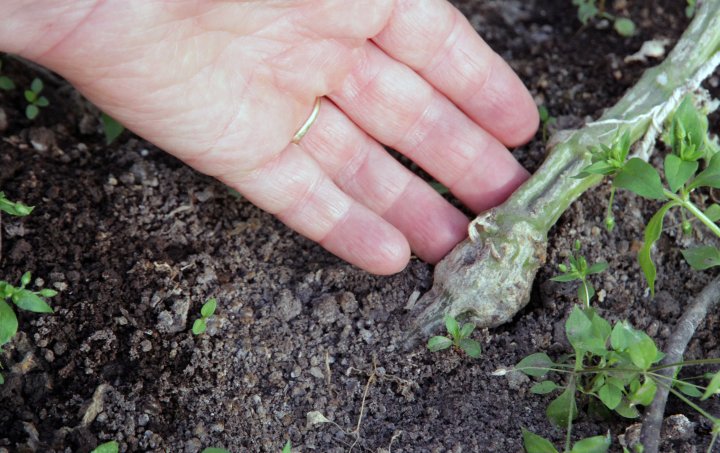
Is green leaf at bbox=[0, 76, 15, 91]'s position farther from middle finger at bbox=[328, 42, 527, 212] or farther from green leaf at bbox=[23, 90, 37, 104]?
middle finger at bbox=[328, 42, 527, 212]

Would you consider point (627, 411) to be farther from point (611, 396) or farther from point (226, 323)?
point (226, 323)

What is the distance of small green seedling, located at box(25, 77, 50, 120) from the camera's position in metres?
2.77

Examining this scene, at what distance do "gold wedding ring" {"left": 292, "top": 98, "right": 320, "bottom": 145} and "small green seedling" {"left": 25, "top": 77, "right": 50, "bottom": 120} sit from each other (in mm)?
911

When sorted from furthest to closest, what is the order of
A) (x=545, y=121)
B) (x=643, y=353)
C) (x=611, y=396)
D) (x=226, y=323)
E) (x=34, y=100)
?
(x=545, y=121), (x=34, y=100), (x=226, y=323), (x=611, y=396), (x=643, y=353)

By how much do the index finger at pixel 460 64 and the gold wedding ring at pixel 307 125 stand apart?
1.02 feet

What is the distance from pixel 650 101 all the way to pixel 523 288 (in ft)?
2.68

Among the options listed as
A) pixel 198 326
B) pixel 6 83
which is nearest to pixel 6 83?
pixel 6 83

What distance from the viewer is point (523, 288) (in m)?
2.55

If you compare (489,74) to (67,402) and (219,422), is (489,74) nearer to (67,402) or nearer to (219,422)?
(219,422)

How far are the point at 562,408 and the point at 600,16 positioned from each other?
191cm

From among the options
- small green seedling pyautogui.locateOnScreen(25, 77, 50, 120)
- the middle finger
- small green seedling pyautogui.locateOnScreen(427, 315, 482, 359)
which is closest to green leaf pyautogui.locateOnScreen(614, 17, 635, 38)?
the middle finger

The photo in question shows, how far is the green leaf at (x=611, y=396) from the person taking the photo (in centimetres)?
205

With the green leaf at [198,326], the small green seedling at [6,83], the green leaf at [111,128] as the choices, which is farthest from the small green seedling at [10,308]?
the small green seedling at [6,83]

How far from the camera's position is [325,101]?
2.78 m
